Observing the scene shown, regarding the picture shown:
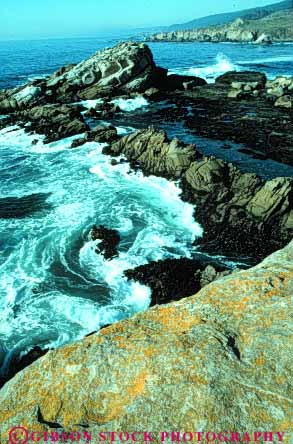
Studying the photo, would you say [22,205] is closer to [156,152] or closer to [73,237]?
[73,237]

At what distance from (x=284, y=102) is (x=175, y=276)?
4303 cm

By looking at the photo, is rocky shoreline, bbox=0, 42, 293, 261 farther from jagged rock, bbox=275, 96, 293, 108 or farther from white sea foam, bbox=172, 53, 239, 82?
white sea foam, bbox=172, 53, 239, 82

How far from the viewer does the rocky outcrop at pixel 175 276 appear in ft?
61.1

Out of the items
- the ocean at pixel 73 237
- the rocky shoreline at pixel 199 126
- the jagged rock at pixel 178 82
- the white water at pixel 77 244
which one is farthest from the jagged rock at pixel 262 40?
the white water at pixel 77 244

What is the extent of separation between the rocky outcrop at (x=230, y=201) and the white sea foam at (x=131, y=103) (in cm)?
2682

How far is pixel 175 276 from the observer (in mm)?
19656

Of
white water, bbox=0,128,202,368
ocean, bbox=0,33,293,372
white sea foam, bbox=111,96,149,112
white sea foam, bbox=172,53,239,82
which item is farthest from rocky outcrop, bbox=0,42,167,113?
white water, bbox=0,128,202,368

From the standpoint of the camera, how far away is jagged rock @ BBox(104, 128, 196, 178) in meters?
31.6

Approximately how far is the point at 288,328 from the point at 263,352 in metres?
0.67

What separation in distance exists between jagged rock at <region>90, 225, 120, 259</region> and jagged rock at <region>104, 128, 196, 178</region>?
9.97 metres

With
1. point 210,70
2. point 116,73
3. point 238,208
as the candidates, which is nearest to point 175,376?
point 238,208

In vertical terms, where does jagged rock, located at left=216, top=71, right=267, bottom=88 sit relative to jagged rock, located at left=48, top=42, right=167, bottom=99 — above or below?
below

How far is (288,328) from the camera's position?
6.34m

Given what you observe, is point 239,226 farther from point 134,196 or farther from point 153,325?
point 153,325
